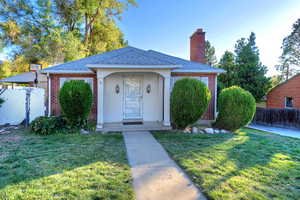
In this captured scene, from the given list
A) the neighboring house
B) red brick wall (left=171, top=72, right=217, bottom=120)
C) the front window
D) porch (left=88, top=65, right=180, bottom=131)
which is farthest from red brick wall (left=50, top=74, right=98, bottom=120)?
the front window

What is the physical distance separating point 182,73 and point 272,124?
849 centimetres

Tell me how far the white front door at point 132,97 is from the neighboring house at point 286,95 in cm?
1382

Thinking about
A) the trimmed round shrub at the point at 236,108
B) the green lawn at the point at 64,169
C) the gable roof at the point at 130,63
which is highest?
the gable roof at the point at 130,63

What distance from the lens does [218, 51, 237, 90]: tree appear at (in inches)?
567

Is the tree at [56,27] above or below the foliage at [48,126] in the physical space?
above

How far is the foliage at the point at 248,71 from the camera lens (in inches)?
545

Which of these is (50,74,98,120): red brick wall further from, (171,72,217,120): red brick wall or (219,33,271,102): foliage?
(219,33,271,102): foliage

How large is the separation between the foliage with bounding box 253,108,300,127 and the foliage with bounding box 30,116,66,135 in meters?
12.9

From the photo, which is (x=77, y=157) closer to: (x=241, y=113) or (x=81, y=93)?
(x=81, y=93)

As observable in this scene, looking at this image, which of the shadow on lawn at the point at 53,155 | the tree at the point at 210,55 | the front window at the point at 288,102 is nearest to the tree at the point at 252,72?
the front window at the point at 288,102

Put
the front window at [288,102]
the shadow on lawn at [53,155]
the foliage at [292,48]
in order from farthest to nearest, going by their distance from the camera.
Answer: the foliage at [292,48] < the front window at [288,102] < the shadow on lawn at [53,155]

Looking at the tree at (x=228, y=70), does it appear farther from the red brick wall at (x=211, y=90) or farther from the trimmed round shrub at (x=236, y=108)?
the trimmed round shrub at (x=236, y=108)

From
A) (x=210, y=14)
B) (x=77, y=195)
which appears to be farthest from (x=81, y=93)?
(x=210, y=14)

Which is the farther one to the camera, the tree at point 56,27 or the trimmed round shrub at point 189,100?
the tree at point 56,27
